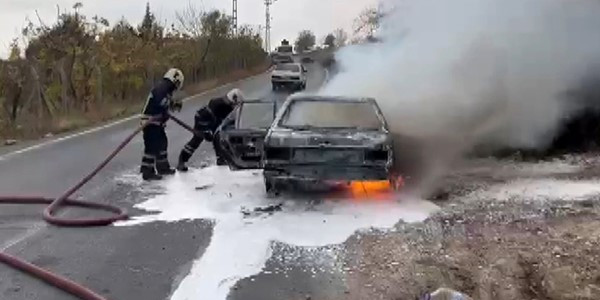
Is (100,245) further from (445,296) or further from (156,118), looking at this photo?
(156,118)

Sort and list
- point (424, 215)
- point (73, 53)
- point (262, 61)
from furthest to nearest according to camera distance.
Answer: point (262, 61) < point (73, 53) < point (424, 215)

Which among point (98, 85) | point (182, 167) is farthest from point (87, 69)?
point (182, 167)

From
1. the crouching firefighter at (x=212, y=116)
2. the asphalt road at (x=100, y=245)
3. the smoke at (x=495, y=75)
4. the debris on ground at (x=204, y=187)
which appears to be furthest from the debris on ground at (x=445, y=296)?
the smoke at (x=495, y=75)

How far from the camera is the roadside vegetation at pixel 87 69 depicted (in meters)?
25.0

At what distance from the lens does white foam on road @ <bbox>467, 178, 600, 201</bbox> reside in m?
9.67

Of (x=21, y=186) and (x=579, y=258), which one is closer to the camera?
(x=579, y=258)

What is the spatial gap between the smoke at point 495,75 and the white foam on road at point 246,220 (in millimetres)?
3655

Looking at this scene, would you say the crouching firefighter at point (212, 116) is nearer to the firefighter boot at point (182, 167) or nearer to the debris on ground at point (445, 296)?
the firefighter boot at point (182, 167)

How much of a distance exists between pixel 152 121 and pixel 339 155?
3.55 meters

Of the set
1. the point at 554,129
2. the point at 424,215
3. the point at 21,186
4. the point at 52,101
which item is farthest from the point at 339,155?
the point at 52,101

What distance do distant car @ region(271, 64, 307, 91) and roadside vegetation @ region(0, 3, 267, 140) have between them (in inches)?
187

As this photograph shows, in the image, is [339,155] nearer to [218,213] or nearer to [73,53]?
[218,213]

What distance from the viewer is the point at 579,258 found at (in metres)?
6.41

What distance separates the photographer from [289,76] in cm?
4434
